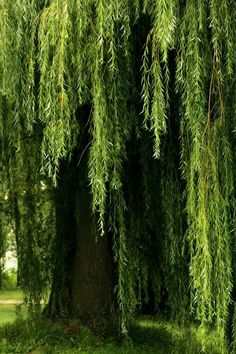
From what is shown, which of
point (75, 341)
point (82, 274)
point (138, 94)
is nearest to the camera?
point (138, 94)

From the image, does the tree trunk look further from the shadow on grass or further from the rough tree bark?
the shadow on grass

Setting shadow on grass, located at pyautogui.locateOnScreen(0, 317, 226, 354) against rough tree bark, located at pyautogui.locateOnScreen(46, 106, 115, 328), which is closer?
shadow on grass, located at pyautogui.locateOnScreen(0, 317, 226, 354)

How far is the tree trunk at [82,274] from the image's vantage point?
24.9 ft

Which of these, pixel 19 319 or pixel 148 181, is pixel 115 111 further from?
pixel 19 319

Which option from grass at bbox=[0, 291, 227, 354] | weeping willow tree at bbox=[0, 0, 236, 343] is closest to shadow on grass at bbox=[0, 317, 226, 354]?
grass at bbox=[0, 291, 227, 354]

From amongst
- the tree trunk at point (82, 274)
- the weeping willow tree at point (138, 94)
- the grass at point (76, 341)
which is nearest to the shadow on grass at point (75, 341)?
the grass at point (76, 341)

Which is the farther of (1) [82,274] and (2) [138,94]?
(1) [82,274]

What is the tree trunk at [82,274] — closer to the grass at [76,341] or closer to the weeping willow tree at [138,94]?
the grass at [76,341]

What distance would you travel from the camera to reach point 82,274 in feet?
25.2

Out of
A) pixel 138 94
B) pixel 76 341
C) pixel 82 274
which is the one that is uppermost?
pixel 138 94

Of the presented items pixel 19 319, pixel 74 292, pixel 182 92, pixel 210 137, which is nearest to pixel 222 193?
pixel 210 137

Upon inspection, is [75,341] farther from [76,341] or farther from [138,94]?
[138,94]

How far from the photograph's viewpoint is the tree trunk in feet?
24.9

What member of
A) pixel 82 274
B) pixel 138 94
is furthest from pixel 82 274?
pixel 138 94
